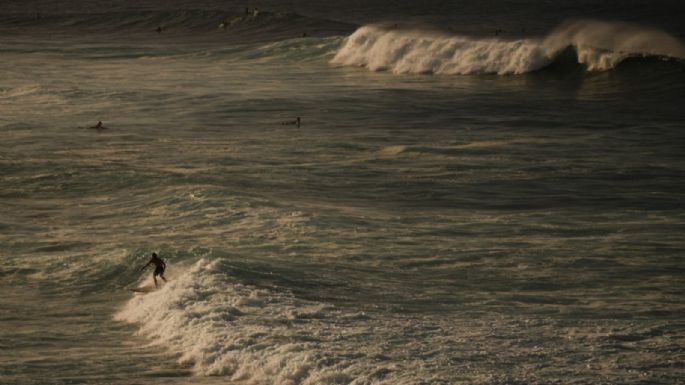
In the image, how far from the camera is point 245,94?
166 feet

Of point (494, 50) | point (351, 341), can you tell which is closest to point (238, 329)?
point (351, 341)

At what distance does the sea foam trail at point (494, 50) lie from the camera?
57812mm

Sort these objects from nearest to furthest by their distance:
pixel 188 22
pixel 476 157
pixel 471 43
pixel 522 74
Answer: pixel 476 157 → pixel 522 74 → pixel 471 43 → pixel 188 22

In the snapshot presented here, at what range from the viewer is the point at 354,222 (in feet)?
91.5

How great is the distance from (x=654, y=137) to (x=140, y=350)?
74.4ft

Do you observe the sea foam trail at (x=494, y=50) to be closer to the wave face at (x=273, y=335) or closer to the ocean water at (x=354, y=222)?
the ocean water at (x=354, y=222)

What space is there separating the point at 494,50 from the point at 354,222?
33290mm

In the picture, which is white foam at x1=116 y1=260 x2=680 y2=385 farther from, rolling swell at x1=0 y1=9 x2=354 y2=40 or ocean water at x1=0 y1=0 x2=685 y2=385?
rolling swell at x1=0 y1=9 x2=354 y2=40

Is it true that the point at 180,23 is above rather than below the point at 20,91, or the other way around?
above

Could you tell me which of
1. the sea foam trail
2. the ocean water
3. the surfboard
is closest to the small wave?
the ocean water

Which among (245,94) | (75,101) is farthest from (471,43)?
(75,101)

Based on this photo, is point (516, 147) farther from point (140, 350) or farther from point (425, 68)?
point (425, 68)

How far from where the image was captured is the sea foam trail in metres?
57.8

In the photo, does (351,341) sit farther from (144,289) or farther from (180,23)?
(180,23)
